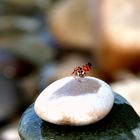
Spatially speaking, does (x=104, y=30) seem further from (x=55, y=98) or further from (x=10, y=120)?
(x=55, y=98)

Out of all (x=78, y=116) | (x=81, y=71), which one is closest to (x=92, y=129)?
(x=78, y=116)

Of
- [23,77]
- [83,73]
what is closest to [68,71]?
[23,77]

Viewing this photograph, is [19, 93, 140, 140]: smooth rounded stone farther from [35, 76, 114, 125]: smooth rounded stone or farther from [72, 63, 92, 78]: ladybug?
[72, 63, 92, 78]: ladybug

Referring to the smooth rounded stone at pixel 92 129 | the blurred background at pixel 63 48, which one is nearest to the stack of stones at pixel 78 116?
the smooth rounded stone at pixel 92 129

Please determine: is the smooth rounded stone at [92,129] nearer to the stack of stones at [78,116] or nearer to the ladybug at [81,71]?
the stack of stones at [78,116]

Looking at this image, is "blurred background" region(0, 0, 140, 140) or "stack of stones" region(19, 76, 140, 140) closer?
"stack of stones" region(19, 76, 140, 140)

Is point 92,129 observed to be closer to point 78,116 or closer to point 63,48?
point 78,116

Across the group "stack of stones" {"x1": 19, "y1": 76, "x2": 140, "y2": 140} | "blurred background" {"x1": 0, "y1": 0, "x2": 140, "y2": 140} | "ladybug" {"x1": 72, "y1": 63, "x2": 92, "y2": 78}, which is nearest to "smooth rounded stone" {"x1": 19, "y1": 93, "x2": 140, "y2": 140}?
"stack of stones" {"x1": 19, "y1": 76, "x2": 140, "y2": 140}
